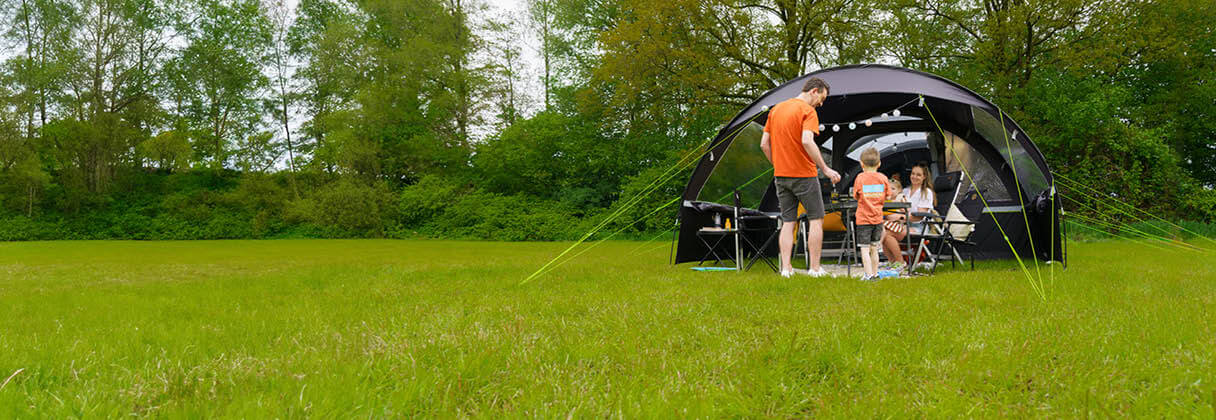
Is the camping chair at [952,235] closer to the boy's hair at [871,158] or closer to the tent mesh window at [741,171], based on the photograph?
the boy's hair at [871,158]

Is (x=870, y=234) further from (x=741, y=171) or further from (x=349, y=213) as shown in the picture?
(x=349, y=213)

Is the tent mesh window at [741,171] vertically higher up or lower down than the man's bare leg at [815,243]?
higher up

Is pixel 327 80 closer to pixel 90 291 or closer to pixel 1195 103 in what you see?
pixel 90 291

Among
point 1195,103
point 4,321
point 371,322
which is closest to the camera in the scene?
point 371,322

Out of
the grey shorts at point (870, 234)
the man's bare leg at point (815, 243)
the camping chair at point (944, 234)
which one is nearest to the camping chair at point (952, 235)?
the camping chair at point (944, 234)

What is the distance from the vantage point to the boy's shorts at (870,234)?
4.74 metres

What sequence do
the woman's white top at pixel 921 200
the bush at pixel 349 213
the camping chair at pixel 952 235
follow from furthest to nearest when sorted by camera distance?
the bush at pixel 349 213 < the woman's white top at pixel 921 200 < the camping chair at pixel 952 235

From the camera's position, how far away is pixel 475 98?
67.2 ft

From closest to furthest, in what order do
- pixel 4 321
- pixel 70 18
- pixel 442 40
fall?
1. pixel 4 321
2. pixel 70 18
3. pixel 442 40

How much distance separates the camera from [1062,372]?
6.05 ft

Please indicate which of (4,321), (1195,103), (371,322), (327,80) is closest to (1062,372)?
(371,322)

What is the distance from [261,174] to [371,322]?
21513 mm

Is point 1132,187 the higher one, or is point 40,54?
point 40,54

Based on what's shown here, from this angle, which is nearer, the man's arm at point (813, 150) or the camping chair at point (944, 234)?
the man's arm at point (813, 150)
